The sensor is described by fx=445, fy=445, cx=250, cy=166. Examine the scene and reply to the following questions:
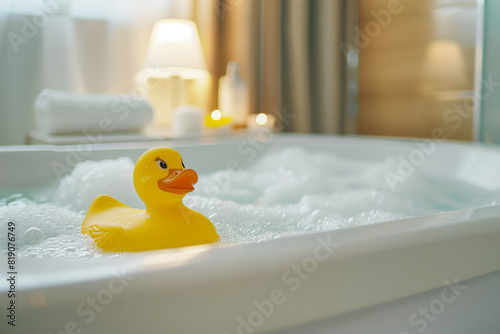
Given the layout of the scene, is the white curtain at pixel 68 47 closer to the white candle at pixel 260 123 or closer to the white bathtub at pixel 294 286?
the white candle at pixel 260 123

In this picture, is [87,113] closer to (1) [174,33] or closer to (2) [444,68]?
(1) [174,33]

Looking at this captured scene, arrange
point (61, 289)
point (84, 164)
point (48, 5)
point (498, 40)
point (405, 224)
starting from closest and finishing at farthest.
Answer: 1. point (61, 289)
2. point (405, 224)
3. point (84, 164)
4. point (498, 40)
5. point (48, 5)

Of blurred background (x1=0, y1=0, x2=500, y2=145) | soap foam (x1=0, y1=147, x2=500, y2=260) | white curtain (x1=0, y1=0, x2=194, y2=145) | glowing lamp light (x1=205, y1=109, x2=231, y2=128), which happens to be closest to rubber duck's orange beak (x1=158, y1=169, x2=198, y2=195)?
soap foam (x1=0, y1=147, x2=500, y2=260)

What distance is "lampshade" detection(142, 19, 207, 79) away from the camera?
196cm

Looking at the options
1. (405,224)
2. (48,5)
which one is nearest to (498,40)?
(405,224)

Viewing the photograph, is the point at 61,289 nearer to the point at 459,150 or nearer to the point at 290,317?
the point at 290,317

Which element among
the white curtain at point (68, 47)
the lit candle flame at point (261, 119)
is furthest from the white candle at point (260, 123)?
the white curtain at point (68, 47)

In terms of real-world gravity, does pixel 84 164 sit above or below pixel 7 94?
below

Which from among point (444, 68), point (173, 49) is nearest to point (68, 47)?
point (173, 49)

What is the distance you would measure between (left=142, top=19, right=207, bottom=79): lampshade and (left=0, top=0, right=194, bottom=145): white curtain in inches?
7.2

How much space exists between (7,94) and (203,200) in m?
1.30

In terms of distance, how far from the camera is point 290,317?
0.45 meters

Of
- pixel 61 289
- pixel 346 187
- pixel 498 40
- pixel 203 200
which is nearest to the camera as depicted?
pixel 61 289

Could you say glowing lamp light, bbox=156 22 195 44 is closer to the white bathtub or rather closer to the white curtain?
the white curtain
